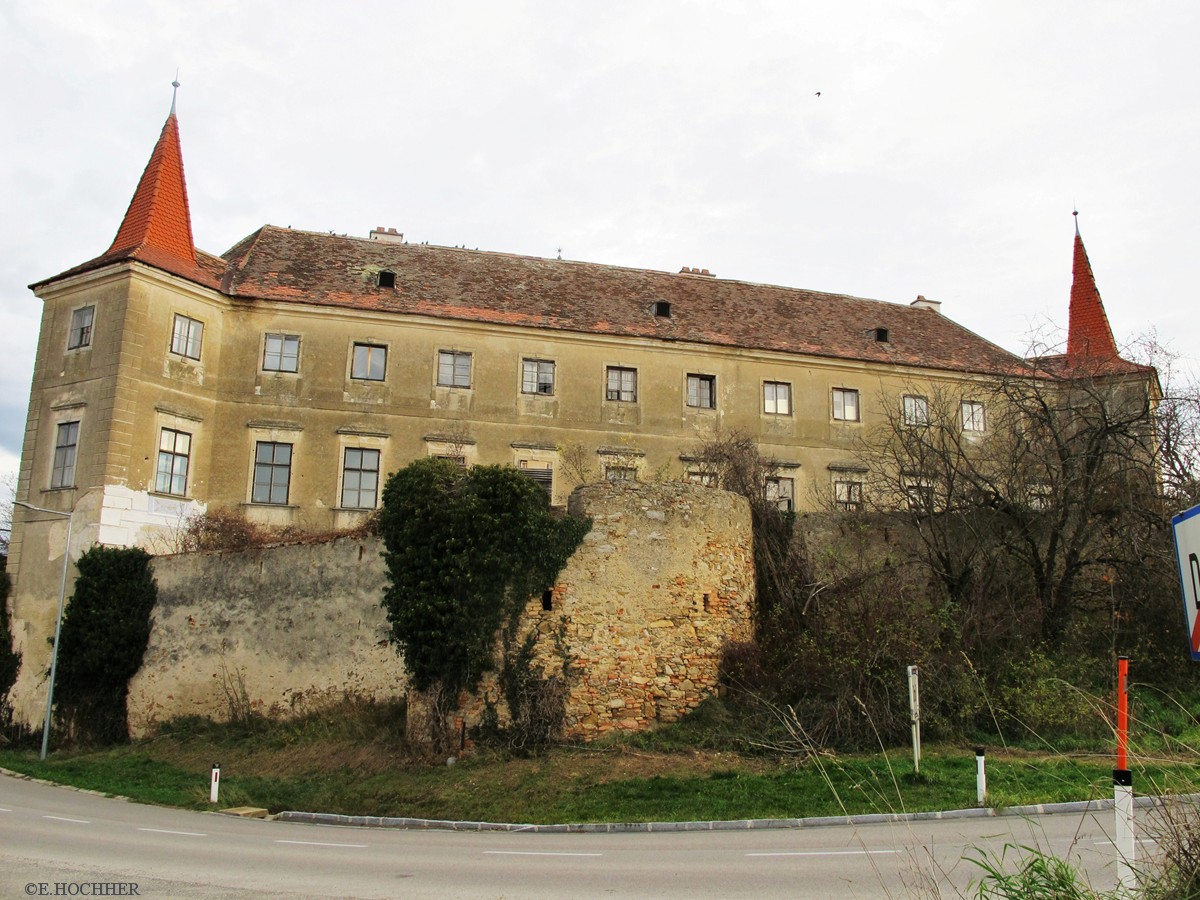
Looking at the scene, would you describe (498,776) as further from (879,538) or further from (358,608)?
(879,538)

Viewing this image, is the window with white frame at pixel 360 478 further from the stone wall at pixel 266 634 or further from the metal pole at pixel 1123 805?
the metal pole at pixel 1123 805

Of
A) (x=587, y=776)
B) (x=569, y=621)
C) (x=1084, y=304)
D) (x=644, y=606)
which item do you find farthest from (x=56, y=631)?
(x=1084, y=304)

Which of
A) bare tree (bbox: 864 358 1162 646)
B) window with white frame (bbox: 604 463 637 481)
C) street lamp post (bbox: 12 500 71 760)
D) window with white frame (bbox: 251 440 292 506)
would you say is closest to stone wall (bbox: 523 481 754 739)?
window with white frame (bbox: 604 463 637 481)

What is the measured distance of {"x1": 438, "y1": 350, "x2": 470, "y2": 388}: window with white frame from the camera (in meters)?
30.9

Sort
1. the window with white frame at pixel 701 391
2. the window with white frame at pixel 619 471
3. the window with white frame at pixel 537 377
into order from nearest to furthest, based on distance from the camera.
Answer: the window with white frame at pixel 619 471 → the window with white frame at pixel 537 377 → the window with white frame at pixel 701 391

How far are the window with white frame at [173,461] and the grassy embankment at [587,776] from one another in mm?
8739

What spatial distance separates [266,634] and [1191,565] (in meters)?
21.0

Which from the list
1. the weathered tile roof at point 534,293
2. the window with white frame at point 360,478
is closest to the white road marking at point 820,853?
the window with white frame at point 360,478

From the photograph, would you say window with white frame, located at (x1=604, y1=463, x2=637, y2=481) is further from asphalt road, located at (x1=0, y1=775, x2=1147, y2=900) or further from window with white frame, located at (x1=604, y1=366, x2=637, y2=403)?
asphalt road, located at (x1=0, y1=775, x2=1147, y2=900)

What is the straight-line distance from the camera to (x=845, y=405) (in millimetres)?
33438

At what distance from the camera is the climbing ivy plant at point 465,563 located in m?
18.1

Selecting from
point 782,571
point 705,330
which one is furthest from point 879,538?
point 705,330

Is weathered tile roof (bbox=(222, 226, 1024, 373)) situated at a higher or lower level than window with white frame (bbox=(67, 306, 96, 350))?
higher

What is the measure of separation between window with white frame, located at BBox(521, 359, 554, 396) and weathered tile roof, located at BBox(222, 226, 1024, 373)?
46.5 inches
